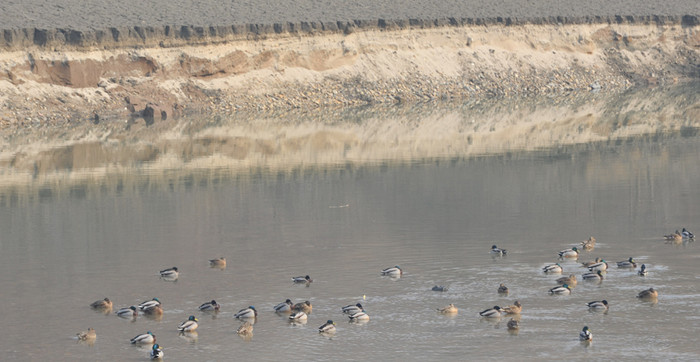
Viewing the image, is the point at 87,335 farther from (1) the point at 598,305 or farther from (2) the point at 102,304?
(1) the point at 598,305

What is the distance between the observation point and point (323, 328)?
21.8 m

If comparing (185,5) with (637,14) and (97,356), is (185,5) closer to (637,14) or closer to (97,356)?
(637,14)

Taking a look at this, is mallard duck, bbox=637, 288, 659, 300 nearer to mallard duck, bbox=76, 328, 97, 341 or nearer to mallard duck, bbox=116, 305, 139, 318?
mallard duck, bbox=116, 305, 139, 318

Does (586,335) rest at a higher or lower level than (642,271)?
lower

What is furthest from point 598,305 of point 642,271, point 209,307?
point 209,307

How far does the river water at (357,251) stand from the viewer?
2141 centimetres

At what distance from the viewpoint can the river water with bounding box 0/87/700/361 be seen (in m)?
21.4

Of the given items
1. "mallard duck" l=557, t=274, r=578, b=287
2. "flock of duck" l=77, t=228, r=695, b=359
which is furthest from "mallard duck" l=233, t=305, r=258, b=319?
"mallard duck" l=557, t=274, r=578, b=287

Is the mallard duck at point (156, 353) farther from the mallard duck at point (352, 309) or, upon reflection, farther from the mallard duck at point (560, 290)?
the mallard duck at point (560, 290)

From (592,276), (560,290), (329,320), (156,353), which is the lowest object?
(156,353)

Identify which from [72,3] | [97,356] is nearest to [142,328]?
[97,356]

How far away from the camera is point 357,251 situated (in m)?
28.8

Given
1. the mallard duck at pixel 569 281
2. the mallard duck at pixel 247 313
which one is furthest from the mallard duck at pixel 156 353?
the mallard duck at pixel 569 281

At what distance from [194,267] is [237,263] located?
0.98 metres
